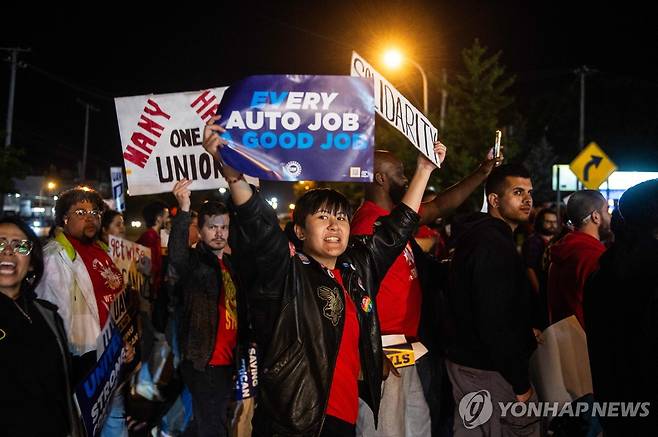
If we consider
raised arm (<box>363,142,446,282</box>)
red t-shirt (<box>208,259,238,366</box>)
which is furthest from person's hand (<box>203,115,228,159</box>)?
red t-shirt (<box>208,259,238,366</box>)

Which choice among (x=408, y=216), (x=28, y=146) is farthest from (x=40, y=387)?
(x=28, y=146)

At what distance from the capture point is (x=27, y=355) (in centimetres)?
337

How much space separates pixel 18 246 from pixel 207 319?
2098mm

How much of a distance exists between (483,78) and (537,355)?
2858 cm

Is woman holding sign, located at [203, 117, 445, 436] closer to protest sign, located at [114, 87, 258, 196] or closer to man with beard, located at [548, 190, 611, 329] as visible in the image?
protest sign, located at [114, 87, 258, 196]

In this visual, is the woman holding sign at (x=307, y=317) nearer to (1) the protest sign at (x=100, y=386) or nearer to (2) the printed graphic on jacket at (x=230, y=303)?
(1) the protest sign at (x=100, y=386)

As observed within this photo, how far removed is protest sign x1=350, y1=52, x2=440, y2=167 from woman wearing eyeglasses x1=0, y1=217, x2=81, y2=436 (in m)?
2.23

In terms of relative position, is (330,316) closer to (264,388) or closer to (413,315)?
(264,388)

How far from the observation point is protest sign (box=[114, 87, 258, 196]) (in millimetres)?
5121

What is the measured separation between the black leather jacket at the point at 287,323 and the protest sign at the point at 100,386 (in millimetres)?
930

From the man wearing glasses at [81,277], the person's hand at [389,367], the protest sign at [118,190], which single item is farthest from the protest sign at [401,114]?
the protest sign at [118,190]

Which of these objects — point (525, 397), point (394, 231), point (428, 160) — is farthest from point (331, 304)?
point (525, 397)

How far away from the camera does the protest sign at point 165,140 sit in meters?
5.12

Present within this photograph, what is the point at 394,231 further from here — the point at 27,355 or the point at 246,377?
the point at 246,377
